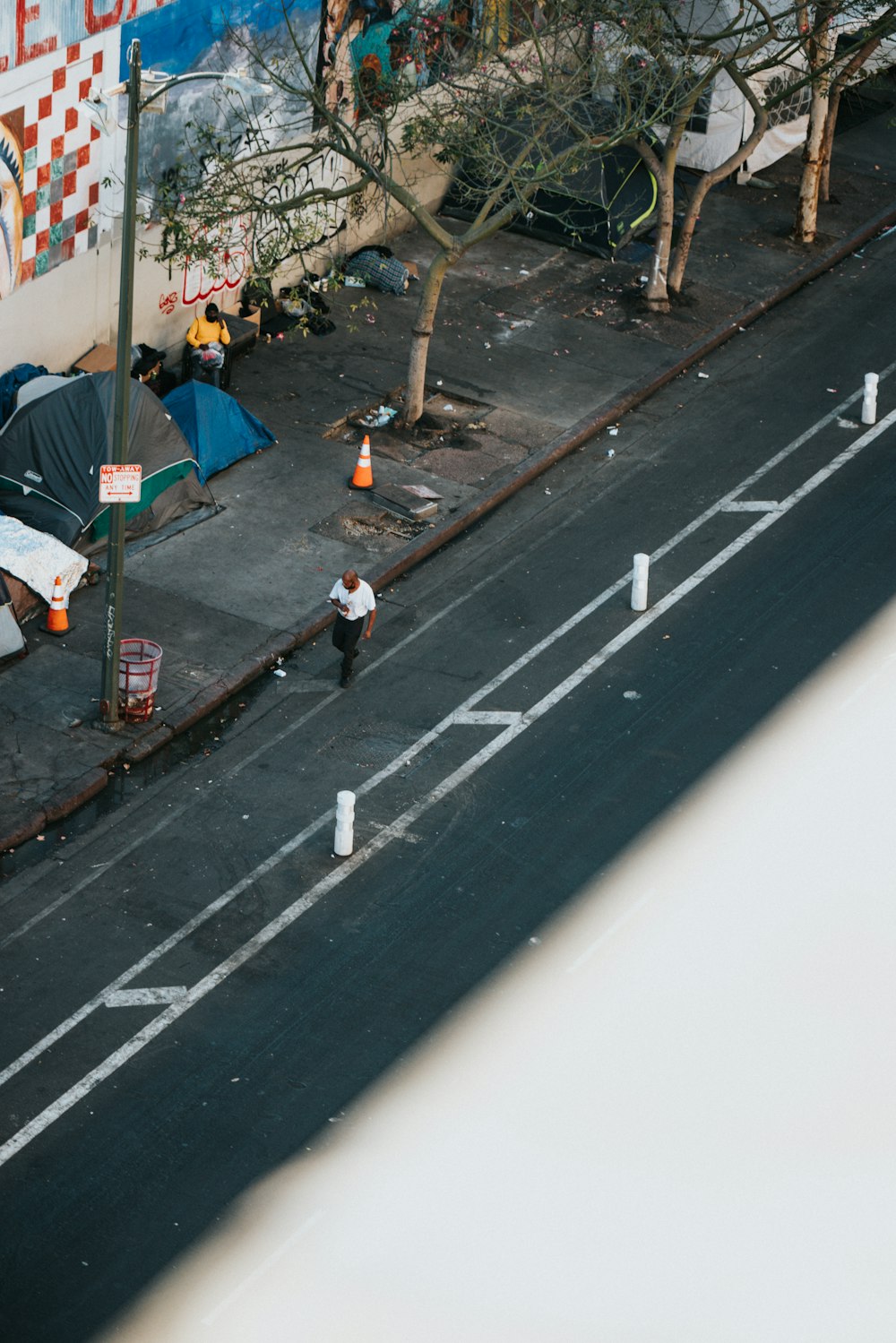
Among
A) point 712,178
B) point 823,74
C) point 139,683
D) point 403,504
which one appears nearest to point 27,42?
point 403,504

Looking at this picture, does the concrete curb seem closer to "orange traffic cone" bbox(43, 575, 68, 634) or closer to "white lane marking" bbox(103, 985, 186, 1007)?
"orange traffic cone" bbox(43, 575, 68, 634)

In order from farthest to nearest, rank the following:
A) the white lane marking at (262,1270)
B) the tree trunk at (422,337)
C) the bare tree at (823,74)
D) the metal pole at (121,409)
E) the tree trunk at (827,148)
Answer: the tree trunk at (827,148) < the bare tree at (823,74) < the tree trunk at (422,337) < the metal pole at (121,409) < the white lane marking at (262,1270)

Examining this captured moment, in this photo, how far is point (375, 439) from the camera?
945 inches

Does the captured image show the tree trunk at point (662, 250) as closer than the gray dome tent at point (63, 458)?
No

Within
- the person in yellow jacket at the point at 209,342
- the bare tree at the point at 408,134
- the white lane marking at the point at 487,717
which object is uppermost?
the bare tree at the point at 408,134

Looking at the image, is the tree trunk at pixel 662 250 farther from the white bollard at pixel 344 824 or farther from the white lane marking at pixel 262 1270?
the white lane marking at pixel 262 1270

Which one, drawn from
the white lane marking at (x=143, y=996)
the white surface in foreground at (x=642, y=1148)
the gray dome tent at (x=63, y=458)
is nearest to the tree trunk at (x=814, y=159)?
the gray dome tent at (x=63, y=458)

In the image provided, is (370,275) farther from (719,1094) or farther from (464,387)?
(719,1094)

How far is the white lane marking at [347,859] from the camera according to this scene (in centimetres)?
1412

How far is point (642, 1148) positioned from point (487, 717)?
19.5 feet

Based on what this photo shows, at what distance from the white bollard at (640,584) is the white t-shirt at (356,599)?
327 centimetres

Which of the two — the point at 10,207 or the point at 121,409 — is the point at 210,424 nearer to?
the point at 10,207

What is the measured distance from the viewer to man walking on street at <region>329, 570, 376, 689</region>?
18.7 metres

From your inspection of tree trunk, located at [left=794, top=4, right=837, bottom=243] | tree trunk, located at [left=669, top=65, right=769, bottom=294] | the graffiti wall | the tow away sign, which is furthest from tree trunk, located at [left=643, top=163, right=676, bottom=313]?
the tow away sign
